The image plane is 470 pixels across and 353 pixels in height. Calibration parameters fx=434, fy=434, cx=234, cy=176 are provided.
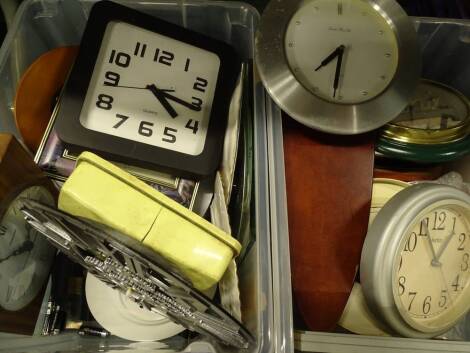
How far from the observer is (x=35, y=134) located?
868 mm

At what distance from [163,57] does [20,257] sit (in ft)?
1.52

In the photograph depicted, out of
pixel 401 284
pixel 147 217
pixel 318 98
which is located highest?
pixel 318 98

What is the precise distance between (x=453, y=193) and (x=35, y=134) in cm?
78

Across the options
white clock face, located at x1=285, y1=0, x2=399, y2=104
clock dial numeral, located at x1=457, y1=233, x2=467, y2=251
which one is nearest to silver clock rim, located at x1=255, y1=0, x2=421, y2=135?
white clock face, located at x1=285, y1=0, x2=399, y2=104

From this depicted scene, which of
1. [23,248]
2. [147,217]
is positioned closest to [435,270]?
[147,217]

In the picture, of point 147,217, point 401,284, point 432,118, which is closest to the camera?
point 147,217

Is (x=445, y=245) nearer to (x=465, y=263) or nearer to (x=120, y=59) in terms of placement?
(x=465, y=263)

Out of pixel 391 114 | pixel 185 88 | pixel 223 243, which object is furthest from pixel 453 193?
pixel 185 88

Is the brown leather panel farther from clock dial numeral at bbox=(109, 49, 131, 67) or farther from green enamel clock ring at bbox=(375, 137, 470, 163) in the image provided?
clock dial numeral at bbox=(109, 49, 131, 67)

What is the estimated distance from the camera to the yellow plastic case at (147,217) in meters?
0.60

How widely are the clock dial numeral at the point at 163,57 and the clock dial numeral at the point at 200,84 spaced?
7 cm

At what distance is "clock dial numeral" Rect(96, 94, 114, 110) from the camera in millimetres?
812

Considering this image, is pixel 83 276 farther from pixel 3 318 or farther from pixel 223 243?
pixel 223 243

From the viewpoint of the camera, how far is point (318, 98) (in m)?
0.79
